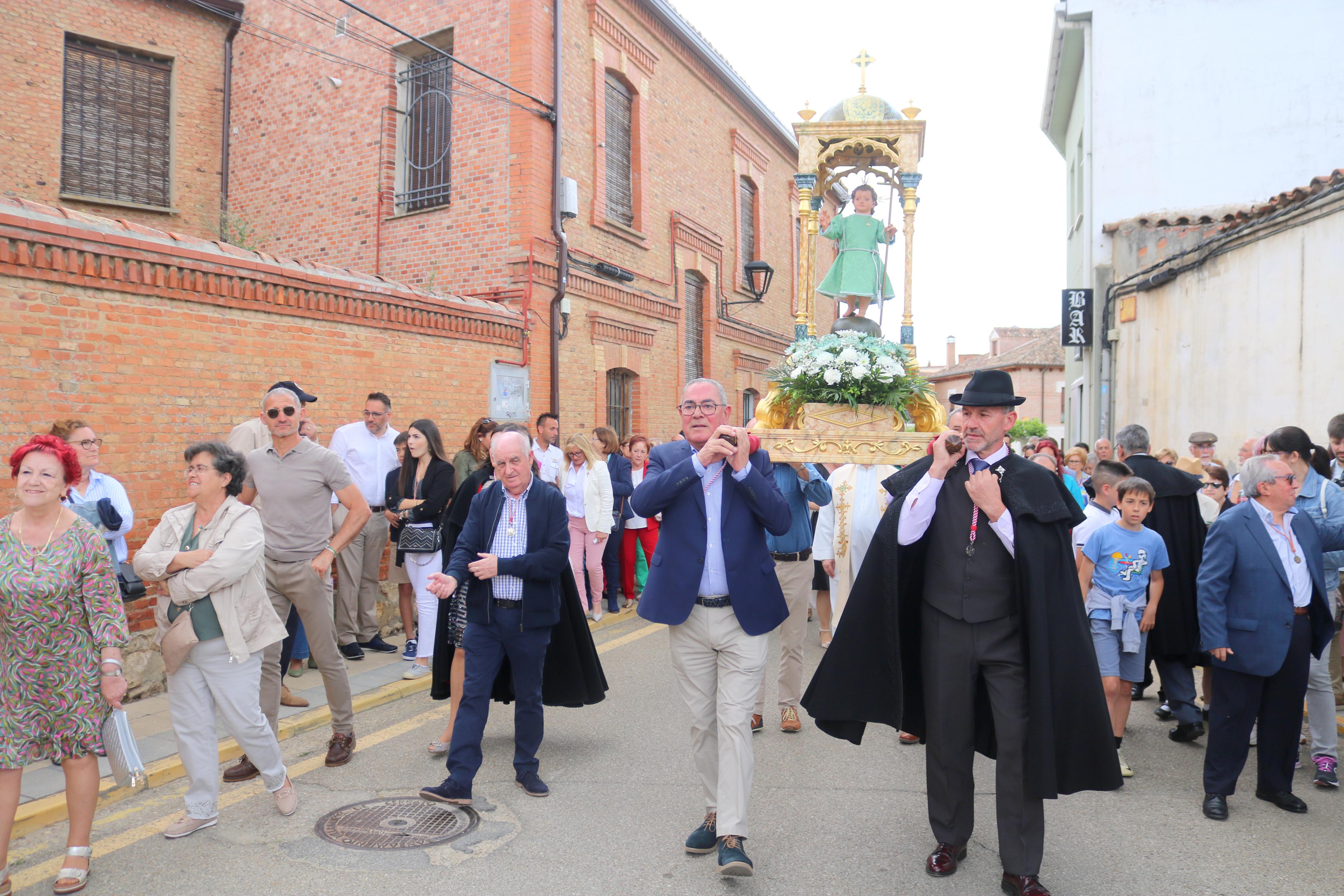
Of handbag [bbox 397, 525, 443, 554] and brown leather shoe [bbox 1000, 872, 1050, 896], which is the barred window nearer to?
handbag [bbox 397, 525, 443, 554]

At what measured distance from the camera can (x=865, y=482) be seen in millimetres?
7285

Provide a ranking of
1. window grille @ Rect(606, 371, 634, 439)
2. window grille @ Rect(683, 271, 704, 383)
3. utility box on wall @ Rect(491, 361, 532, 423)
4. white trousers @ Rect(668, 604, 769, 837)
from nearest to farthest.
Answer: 1. white trousers @ Rect(668, 604, 769, 837)
2. utility box on wall @ Rect(491, 361, 532, 423)
3. window grille @ Rect(606, 371, 634, 439)
4. window grille @ Rect(683, 271, 704, 383)

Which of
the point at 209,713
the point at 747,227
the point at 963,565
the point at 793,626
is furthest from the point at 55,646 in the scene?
the point at 747,227

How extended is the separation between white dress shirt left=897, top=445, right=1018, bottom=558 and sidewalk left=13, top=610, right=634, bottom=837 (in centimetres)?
375

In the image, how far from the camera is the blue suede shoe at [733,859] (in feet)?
12.5

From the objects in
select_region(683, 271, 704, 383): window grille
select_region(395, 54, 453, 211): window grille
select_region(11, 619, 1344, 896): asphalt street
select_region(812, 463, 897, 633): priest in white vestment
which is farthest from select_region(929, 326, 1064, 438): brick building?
select_region(11, 619, 1344, 896): asphalt street

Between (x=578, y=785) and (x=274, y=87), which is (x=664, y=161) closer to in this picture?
(x=274, y=87)

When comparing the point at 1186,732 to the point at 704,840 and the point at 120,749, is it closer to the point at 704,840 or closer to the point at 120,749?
the point at 704,840

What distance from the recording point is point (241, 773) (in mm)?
5125

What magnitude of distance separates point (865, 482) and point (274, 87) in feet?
40.7

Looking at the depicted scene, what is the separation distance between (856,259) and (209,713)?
676 cm

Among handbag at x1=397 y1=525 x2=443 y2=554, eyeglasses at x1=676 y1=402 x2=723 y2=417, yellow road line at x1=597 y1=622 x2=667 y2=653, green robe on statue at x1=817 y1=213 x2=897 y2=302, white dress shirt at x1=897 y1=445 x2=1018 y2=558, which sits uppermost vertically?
green robe on statue at x1=817 y1=213 x2=897 y2=302

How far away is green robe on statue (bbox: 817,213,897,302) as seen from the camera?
873 centimetres

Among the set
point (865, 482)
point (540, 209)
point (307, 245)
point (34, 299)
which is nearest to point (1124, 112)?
point (540, 209)
